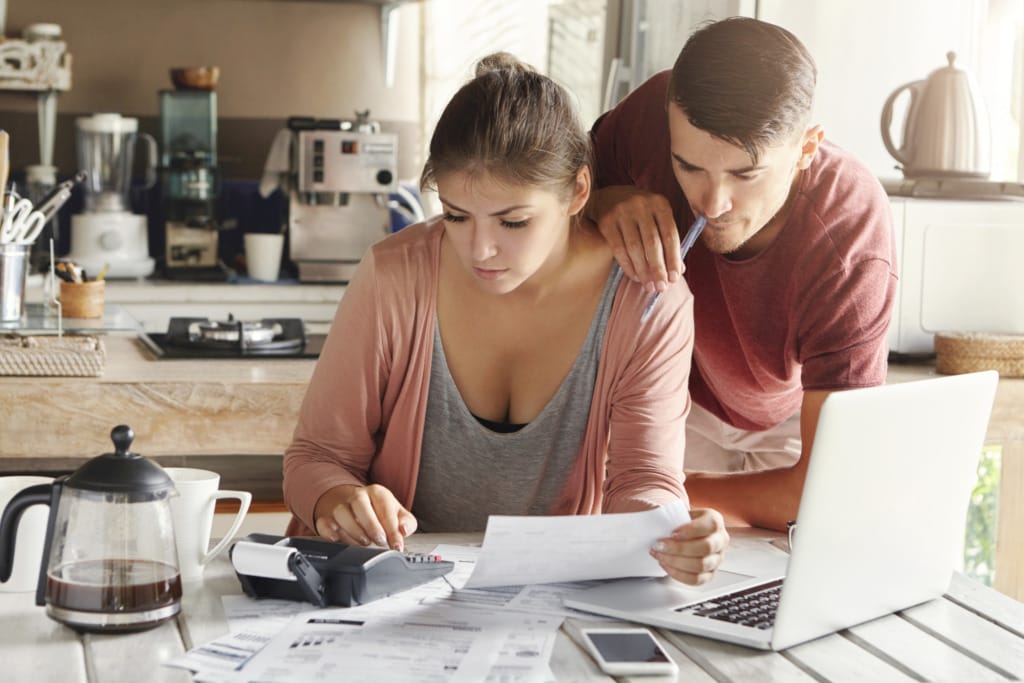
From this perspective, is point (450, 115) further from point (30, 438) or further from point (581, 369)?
point (30, 438)

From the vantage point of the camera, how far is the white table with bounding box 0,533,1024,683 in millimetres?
1105

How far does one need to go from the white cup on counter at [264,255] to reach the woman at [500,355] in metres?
2.19

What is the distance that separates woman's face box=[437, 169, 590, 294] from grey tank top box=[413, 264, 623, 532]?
0.15 m

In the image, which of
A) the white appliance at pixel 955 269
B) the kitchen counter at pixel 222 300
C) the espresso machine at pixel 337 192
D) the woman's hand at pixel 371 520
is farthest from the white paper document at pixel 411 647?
the espresso machine at pixel 337 192

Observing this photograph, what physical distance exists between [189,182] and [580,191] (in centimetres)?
254

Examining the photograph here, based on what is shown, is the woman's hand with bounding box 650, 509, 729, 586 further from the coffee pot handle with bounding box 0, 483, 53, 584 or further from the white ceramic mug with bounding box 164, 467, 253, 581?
the coffee pot handle with bounding box 0, 483, 53, 584

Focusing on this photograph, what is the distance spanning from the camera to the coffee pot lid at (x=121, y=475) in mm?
1158

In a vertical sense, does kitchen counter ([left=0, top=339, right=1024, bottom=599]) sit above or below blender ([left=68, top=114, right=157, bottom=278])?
below

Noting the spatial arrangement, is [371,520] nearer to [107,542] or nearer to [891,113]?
[107,542]

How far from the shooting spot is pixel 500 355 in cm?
173

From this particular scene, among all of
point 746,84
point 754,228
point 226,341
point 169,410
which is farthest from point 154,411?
point 746,84

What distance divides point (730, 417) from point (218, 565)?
106cm

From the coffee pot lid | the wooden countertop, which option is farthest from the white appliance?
the coffee pot lid

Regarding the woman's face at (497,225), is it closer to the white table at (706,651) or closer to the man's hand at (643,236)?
the man's hand at (643,236)
